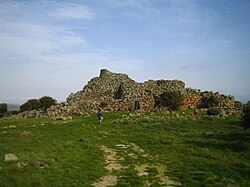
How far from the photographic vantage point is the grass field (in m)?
9.66

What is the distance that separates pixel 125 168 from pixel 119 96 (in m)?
30.2

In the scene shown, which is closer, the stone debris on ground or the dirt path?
the dirt path

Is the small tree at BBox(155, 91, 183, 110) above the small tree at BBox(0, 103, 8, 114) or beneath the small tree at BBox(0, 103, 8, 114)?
above

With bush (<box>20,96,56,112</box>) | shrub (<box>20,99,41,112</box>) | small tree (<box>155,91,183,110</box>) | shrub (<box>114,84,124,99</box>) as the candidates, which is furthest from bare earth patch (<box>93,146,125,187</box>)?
shrub (<box>20,99,41,112</box>)

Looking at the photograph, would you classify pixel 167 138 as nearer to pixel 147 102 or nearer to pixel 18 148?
pixel 18 148

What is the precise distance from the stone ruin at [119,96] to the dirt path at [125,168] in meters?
17.1

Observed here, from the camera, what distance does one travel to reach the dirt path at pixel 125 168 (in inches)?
380

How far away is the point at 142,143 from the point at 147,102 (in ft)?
68.9

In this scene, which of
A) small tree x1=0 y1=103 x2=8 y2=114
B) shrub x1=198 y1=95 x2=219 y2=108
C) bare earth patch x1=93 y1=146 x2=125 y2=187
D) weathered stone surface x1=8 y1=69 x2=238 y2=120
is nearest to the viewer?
bare earth patch x1=93 y1=146 x2=125 y2=187

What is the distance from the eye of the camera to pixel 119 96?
41.6 m

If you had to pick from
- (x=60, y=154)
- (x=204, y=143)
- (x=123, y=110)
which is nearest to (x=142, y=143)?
(x=204, y=143)

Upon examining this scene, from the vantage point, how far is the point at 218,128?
68.2 ft

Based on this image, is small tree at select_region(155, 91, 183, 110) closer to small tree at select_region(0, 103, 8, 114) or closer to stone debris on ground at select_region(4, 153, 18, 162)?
stone debris on ground at select_region(4, 153, 18, 162)

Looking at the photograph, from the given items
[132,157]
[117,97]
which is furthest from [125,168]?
[117,97]
